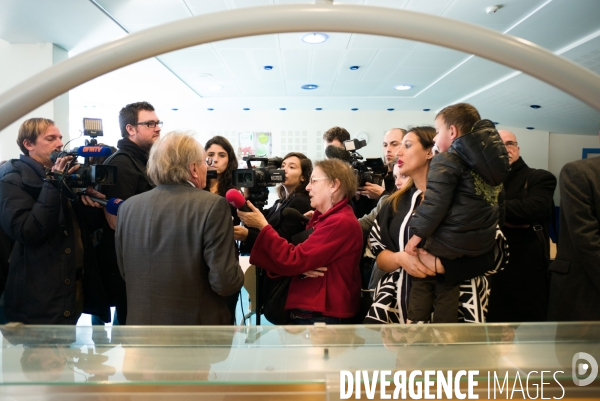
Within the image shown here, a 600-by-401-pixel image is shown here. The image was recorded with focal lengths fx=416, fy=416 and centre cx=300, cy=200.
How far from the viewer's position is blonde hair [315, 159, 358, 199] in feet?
6.24

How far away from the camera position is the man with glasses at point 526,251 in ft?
7.62

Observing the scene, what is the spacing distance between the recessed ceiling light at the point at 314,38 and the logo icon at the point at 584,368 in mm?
3345

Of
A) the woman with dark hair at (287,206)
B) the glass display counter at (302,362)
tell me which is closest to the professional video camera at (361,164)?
the woman with dark hair at (287,206)

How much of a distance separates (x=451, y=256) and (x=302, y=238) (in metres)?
0.71

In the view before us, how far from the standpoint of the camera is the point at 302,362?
32.0 inches

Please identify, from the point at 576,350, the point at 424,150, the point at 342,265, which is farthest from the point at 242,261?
the point at 576,350

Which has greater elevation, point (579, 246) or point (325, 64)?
point (325, 64)

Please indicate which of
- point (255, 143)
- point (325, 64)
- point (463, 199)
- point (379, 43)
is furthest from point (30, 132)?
point (255, 143)

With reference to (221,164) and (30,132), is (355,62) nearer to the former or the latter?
(221,164)

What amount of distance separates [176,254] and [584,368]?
120 centimetres

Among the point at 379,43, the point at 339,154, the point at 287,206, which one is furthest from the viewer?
the point at 379,43

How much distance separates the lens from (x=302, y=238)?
1961 mm

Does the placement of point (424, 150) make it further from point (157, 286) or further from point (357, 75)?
point (357, 75)

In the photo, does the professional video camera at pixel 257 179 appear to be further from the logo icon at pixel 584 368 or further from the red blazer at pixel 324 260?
the logo icon at pixel 584 368
